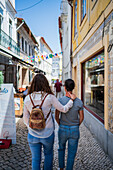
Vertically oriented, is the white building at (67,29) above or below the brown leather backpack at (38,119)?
above

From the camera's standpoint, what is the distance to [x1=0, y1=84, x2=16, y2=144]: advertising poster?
4332mm

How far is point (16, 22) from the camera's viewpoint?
17344mm

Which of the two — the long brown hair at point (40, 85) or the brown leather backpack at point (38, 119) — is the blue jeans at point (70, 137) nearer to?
the brown leather backpack at point (38, 119)

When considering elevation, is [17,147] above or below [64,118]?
below

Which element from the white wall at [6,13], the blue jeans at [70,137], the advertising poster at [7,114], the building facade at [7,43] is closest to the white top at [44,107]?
the blue jeans at [70,137]

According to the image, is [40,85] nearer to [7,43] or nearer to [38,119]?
[38,119]

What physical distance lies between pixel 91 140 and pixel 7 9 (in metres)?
13.9

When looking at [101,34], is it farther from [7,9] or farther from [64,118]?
[7,9]

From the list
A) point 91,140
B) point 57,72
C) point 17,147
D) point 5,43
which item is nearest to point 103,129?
point 91,140

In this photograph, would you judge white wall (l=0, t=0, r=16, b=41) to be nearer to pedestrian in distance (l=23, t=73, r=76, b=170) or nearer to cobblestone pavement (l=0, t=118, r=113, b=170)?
cobblestone pavement (l=0, t=118, r=113, b=170)

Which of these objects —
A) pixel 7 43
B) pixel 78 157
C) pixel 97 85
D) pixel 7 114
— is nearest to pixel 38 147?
pixel 78 157

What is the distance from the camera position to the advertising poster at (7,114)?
4332 millimetres

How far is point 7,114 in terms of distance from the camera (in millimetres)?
4449

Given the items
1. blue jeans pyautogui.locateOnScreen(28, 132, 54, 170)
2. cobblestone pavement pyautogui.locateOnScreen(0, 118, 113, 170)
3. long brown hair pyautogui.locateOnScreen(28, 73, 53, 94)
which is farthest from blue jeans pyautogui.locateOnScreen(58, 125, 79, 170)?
cobblestone pavement pyautogui.locateOnScreen(0, 118, 113, 170)
